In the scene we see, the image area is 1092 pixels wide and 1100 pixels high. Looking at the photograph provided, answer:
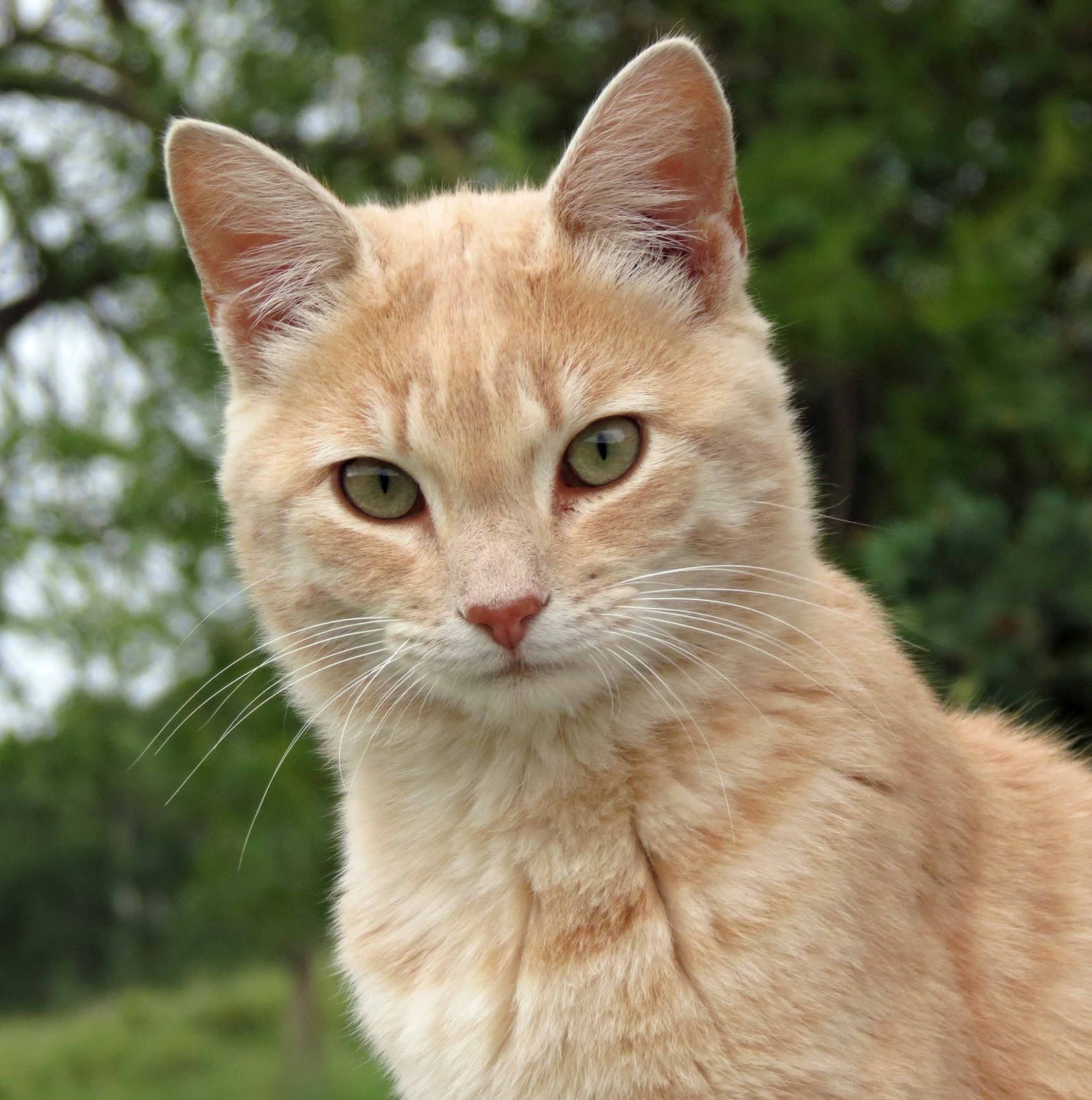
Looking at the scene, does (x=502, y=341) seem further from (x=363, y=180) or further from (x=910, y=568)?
(x=363, y=180)

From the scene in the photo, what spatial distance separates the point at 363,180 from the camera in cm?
398

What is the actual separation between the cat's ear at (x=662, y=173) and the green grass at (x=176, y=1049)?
306cm

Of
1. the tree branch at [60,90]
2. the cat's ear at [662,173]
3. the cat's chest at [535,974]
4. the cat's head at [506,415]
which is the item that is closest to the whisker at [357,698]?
the cat's head at [506,415]

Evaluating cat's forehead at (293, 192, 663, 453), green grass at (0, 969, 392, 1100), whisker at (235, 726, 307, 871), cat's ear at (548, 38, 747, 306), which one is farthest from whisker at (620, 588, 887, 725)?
green grass at (0, 969, 392, 1100)

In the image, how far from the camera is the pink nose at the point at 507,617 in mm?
1542

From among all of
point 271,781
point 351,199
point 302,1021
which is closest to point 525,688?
point 271,781

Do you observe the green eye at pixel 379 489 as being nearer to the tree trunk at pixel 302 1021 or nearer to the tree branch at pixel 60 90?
the tree branch at pixel 60 90

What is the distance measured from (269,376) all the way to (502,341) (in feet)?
1.54

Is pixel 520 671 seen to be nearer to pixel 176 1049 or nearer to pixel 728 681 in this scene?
pixel 728 681

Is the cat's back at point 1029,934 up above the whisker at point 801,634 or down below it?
below

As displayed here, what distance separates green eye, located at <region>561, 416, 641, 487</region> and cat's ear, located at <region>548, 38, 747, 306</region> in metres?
0.28

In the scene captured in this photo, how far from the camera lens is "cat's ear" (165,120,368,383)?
188 cm

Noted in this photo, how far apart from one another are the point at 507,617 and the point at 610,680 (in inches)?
7.8

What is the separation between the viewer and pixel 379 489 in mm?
1762
